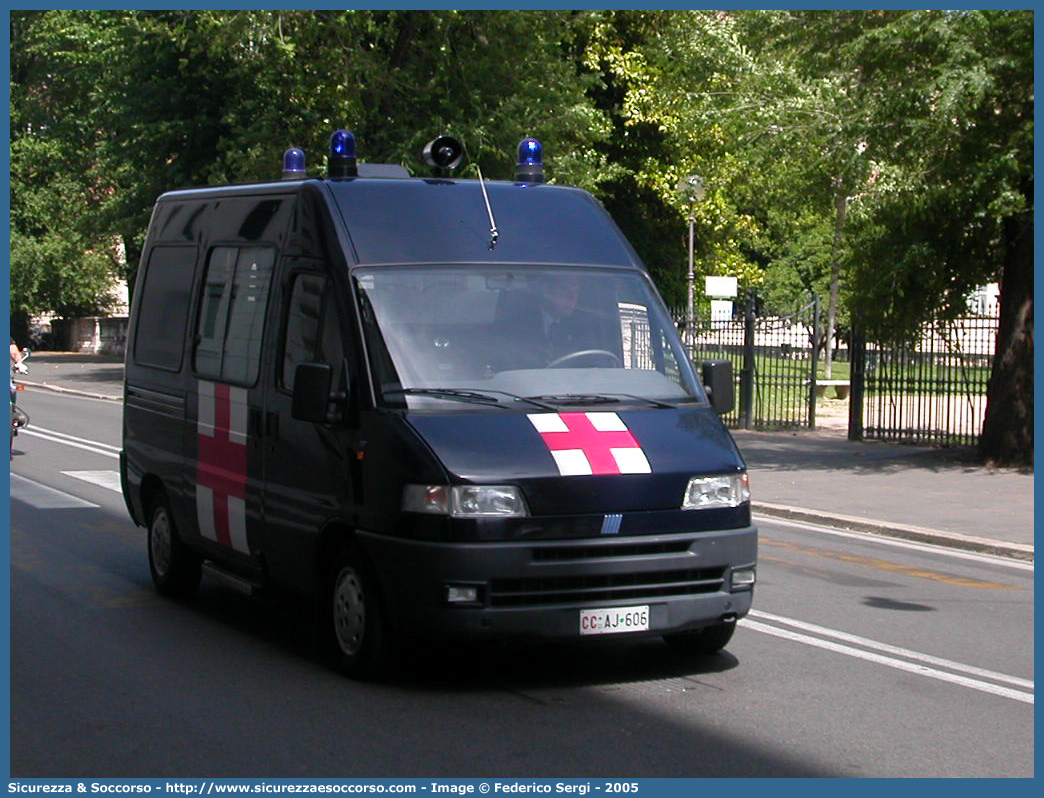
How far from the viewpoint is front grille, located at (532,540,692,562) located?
22.8 feet

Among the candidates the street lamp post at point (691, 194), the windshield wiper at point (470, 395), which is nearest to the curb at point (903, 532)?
the windshield wiper at point (470, 395)

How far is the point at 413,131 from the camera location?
31.2 meters

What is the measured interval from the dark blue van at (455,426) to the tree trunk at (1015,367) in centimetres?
1097

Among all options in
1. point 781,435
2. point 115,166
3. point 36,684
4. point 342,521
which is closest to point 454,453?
point 342,521

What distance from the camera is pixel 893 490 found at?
16.7m

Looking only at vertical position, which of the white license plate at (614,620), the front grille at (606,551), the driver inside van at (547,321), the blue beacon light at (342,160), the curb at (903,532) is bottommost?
the curb at (903,532)

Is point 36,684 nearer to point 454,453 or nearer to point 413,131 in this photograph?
point 454,453

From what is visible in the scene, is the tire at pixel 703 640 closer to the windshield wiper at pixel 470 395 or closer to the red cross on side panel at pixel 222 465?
the windshield wiper at pixel 470 395

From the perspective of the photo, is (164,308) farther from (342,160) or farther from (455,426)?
(455,426)

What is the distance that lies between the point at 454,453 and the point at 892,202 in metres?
11.5

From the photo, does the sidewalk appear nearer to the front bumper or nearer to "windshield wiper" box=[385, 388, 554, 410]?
the front bumper

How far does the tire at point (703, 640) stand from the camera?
782 cm

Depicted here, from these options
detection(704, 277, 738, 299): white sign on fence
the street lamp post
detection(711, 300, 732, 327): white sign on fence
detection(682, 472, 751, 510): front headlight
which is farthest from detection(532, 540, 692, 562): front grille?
detection(704, 277, 738, 299): white sign on fence

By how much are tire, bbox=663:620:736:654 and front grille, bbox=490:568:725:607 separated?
496 millimetres
